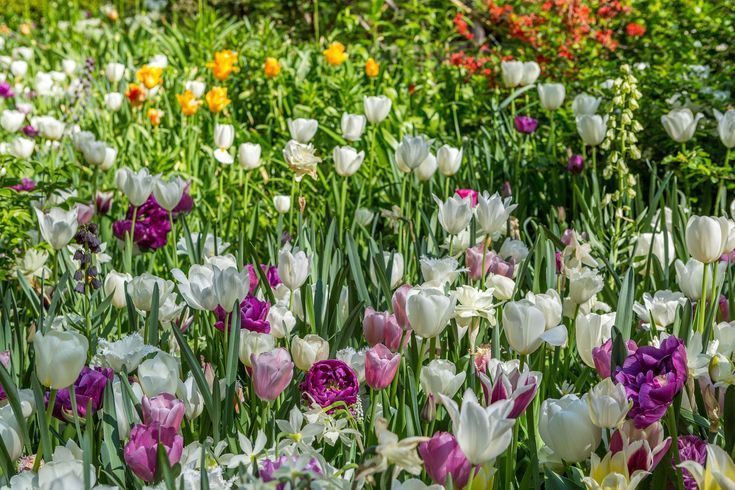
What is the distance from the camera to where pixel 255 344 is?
160 centimetres

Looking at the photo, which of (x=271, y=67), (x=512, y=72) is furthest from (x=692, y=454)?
(x=271, y=67)

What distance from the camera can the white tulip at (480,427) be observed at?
1.10 metres

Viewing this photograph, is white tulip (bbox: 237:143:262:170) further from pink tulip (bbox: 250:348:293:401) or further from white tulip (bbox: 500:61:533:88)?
pink tulip (bbox: 250:348:293:401)

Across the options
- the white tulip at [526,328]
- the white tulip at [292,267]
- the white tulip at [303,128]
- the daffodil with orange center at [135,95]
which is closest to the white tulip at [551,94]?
the white tulip at [303,128]

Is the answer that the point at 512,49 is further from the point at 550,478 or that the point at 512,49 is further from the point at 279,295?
the point at 550,478

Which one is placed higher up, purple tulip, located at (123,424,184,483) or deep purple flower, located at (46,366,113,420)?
purple tulip, located at (123,424,184,483)

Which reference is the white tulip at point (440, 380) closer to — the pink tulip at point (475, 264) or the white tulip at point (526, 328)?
the white tulip at point (526, 328)

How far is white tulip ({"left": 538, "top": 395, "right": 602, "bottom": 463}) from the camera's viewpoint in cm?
128

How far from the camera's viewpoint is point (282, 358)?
142 centimetres

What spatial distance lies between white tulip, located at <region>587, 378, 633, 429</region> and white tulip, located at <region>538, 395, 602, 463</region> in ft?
0.05

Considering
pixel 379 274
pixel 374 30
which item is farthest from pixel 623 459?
pixel 374 30

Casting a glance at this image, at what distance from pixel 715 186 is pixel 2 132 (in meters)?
3.50

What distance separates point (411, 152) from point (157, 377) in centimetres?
128

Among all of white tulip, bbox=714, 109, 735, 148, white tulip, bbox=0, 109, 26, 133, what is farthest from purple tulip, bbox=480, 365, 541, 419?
white tulip, bbox=0, 109, 26, 133
